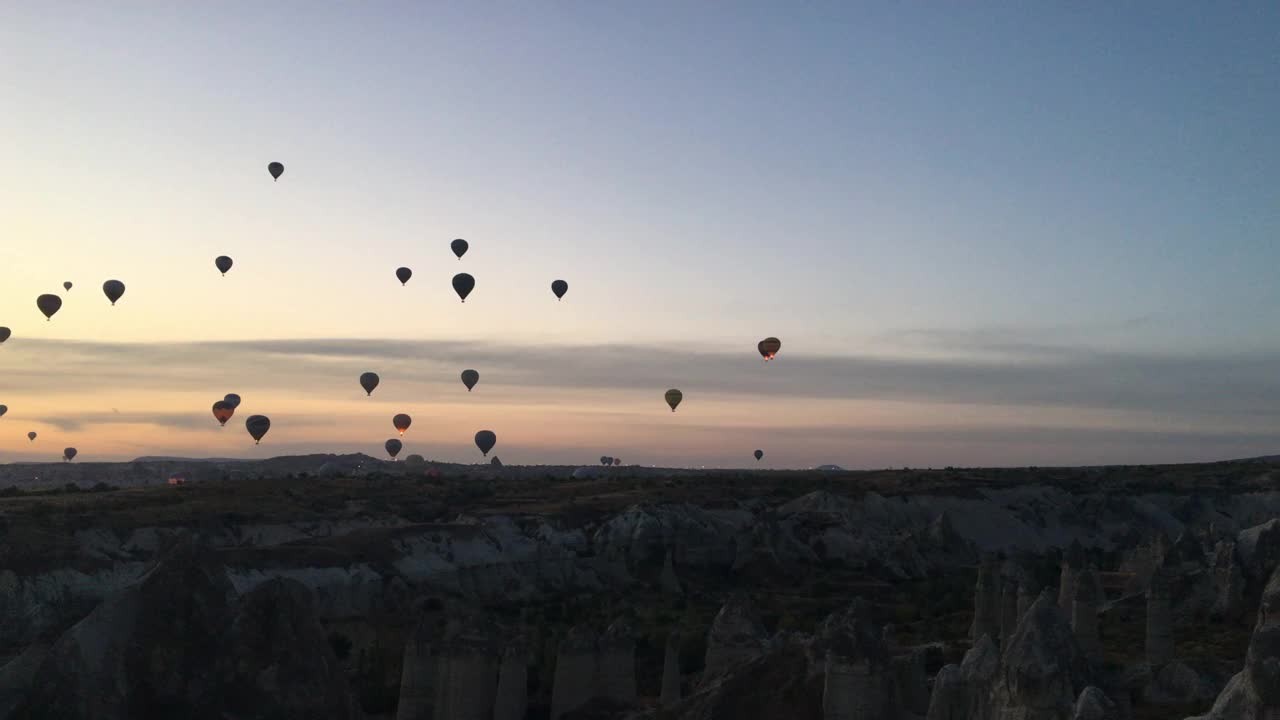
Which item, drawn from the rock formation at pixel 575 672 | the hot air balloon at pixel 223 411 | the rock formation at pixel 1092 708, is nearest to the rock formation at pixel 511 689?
the rock formation at pixel 575 672

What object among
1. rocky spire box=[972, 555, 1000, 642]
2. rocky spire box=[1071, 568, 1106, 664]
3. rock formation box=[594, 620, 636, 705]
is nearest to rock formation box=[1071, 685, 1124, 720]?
rock formation box=[594, 620, 636, 705]

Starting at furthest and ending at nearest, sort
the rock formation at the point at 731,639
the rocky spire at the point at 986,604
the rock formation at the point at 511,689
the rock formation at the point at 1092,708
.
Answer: the rocky spire at the point at 986,604, the rock formation at the point at 511,689, the rock formation at the point at 731,639, the rock formation at the point at 1092,708

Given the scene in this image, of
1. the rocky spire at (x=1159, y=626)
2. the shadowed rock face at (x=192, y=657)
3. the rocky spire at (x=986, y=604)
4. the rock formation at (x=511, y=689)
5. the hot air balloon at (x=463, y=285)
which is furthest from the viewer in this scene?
the hot air balloon at (x=463, y=285)

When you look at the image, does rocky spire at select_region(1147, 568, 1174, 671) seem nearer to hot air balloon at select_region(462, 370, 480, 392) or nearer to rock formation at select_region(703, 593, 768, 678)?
rock formation at select_region(703, 593, 768, 678)

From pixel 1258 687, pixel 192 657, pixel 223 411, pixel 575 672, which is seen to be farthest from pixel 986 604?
pixel 223 411

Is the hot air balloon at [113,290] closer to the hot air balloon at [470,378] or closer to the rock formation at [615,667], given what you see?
the hot air balloon at [470,378]

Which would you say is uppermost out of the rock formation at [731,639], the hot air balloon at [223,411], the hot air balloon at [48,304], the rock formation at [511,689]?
the hot air balloon at [48,304]

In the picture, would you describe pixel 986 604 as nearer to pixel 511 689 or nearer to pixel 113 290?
pixel 511 689

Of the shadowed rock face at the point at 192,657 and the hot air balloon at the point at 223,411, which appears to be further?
the hot air balloon at the point at 223,411

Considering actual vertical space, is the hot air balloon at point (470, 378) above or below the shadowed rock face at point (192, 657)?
above

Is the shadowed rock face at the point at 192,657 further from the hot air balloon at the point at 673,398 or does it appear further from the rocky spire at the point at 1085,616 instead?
the hot air balloon at the point at 673,398
